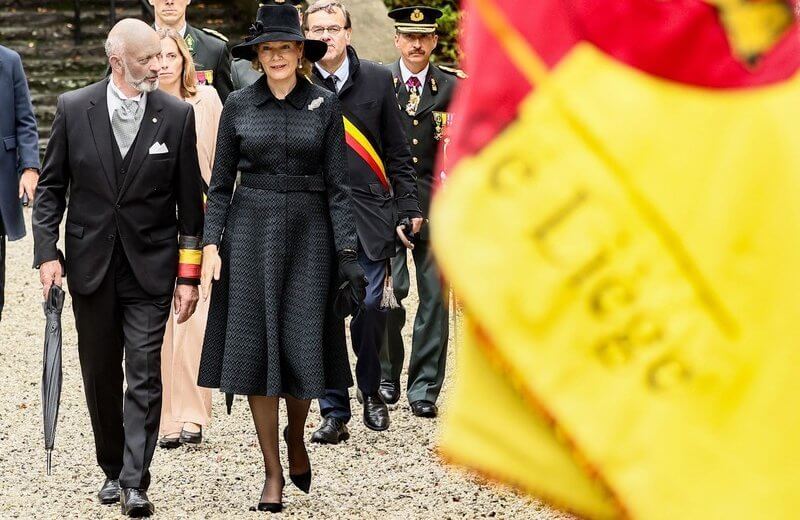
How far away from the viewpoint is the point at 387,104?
790 centimetres

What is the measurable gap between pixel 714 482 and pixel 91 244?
4569mm

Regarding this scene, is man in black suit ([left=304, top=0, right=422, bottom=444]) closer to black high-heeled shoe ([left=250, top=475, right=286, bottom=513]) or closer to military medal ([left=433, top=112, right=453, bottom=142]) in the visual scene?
military medal ([left=433, top=112, right=453, bottom=142])

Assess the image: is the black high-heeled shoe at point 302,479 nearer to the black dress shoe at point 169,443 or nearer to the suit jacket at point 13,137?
the black dress shoe at point 169,443

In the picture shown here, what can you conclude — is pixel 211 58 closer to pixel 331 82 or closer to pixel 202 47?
pixel 202 47

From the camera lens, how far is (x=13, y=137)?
8859mm

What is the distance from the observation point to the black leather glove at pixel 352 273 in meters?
6.23

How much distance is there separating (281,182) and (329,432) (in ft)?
6.00

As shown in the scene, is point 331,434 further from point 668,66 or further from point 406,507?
point 668,66

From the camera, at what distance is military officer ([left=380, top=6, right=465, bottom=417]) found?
8.47 meters

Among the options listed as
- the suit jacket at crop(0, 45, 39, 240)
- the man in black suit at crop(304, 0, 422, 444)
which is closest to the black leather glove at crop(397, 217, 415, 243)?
the man in black suit at crop(304, 0, 422, 444)

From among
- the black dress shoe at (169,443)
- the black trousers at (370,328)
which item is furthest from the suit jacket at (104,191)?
the black trousers at (370,328)

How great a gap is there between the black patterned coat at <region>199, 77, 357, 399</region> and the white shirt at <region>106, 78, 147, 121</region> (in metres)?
0.32

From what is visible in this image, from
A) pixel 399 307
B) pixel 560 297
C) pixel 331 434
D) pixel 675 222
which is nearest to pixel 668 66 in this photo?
pixel 675 222

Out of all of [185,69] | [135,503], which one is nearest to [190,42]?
[185,69]
